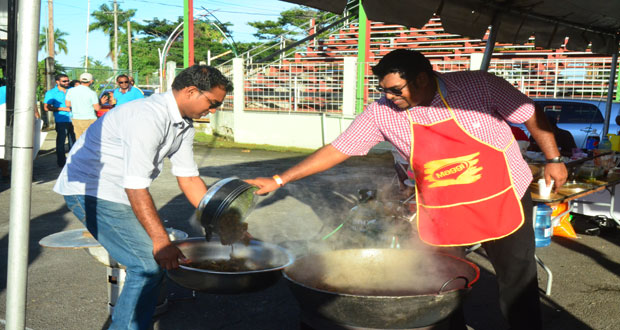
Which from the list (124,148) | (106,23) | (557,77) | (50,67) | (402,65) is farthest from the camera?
(106,23)

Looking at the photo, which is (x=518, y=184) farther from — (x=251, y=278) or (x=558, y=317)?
(x=558, y=317)

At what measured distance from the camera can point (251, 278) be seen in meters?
2.43

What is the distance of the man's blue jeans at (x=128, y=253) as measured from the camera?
2641 millimetres

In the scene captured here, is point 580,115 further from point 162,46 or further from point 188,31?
point 162,46

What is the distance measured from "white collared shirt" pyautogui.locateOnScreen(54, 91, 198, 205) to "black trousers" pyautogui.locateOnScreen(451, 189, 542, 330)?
5.59 ft

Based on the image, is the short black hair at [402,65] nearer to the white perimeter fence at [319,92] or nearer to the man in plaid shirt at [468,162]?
the man in plaid shirt at [468,162]

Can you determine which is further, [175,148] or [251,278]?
[175,148]

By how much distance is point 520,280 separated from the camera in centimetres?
280

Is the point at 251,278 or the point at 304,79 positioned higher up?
the point at 304,79

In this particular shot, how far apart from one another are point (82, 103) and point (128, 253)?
8.68m

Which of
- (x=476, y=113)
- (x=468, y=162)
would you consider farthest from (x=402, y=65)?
(x=468, y=162)

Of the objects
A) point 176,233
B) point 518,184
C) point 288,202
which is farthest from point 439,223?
point 288,202

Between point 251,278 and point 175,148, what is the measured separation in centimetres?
91

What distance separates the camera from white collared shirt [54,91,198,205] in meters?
2.46
